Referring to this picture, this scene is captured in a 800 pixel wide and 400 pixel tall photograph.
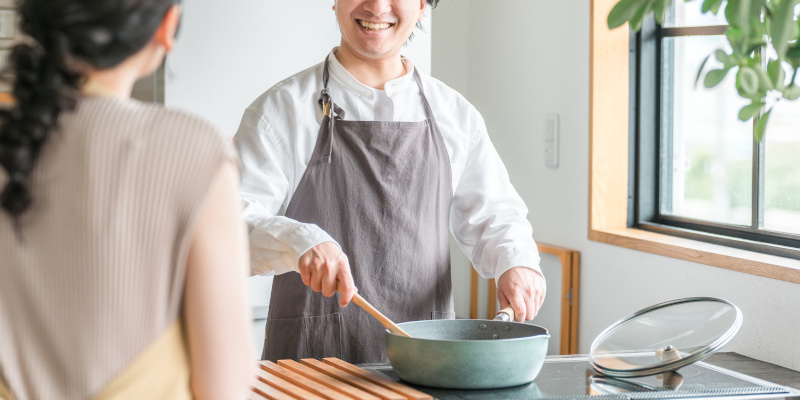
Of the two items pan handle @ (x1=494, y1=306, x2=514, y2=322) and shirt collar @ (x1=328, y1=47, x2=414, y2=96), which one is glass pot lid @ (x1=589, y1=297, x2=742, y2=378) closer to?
pan handle @ (x1=494, y1=306, x2=514, y2=322)

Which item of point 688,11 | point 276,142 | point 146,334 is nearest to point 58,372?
point 146,334

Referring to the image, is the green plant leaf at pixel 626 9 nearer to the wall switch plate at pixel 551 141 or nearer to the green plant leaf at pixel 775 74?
the green plant leaf at pixel 775 74

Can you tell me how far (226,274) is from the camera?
765 millimetres

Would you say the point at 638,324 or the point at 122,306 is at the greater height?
the point at 122,306

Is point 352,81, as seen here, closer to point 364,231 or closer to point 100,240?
point 364,231

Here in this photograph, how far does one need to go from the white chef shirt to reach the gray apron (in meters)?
0.03

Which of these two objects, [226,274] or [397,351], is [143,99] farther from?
[226,274]

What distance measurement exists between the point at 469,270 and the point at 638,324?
214 centimetres

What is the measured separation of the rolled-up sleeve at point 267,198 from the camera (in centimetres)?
148

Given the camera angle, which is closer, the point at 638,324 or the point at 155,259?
the point at 155,259

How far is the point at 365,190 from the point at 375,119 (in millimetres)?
164

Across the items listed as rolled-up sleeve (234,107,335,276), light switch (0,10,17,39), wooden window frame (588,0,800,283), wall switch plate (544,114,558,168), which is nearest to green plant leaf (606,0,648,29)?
rolled-up sleeve (234,107,335,276)

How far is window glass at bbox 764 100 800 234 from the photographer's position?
7.85 ft

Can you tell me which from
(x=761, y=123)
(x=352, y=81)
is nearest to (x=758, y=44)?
(x=761, y=123)
